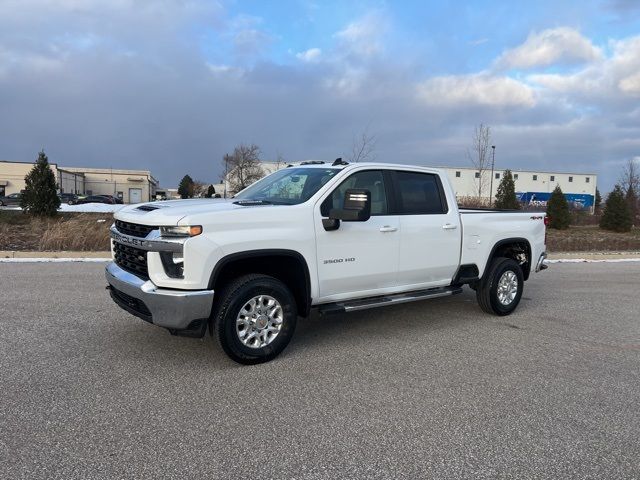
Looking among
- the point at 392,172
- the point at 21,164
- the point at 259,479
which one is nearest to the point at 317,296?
the point at 392,172

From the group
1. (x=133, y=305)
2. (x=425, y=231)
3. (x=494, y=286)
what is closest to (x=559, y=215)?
(x=494, y=286)

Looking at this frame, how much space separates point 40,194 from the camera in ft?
66.7

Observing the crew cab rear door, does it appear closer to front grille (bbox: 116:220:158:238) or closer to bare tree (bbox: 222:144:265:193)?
front grille (bbox: 116:220:158:238)

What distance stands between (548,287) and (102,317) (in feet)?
25.3

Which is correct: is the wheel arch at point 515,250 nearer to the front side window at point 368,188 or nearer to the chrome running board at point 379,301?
the chrome running board at point 379,301

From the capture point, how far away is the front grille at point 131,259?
4578 millimetres

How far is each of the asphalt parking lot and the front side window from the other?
1497 mm

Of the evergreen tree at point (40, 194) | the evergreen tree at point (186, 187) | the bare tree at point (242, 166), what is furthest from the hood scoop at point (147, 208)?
the evergreen tree at point (186, 187)

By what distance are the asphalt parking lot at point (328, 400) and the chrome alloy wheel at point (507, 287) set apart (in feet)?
1.47

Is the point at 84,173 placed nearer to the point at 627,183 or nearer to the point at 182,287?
the point at 627,183

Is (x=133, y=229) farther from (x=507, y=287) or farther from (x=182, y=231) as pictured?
(x=507, y=287)

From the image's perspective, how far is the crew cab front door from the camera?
5109mm

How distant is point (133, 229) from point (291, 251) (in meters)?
1.47

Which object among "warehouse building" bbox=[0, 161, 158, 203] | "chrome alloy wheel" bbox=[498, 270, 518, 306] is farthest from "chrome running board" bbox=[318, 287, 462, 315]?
"warehouse building" bbox=[0, 161, 158, 203]
